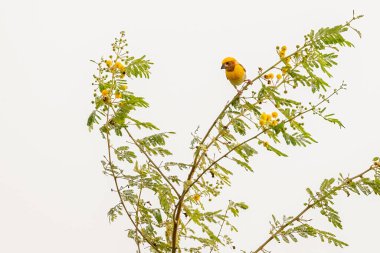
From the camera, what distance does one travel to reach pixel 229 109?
3.16m

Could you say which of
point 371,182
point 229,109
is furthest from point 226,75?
point 371,182

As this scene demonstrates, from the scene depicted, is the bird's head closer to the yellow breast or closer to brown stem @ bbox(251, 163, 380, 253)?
the yellow breast

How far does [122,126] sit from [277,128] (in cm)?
88

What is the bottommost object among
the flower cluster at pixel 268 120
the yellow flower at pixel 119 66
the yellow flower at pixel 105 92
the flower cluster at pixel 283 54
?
the flower cluster at pixel 268 120

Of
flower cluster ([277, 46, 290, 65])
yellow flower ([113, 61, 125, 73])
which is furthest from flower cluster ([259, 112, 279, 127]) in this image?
yellow flower ([113, 61, 125, 73])

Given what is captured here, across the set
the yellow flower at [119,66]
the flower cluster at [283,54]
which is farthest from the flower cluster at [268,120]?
the yellow flower at [119,66]

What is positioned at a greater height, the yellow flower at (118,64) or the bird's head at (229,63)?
the bird's head at (229,63)

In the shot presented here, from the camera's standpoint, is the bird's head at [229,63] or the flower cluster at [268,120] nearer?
the flower cluster at [268,120]

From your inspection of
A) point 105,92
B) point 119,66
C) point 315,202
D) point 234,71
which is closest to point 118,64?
point 119,66

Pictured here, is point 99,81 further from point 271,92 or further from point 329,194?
point 329,194

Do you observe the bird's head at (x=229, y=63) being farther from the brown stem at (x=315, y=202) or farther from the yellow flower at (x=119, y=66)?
the brown stem at (x=315, y=202)

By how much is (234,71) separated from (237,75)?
0.11 feet

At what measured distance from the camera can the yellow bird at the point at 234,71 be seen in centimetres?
337

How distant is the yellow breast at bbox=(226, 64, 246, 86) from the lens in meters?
Answer: 3.36
